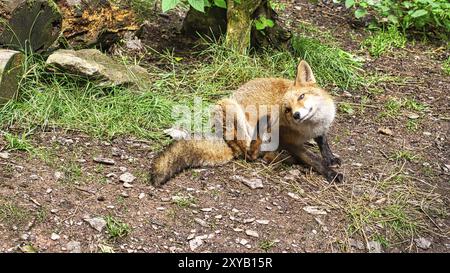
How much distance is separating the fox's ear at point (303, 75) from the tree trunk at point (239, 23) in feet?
4.69

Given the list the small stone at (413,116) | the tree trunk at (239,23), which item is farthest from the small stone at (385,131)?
the tree trunk at (239,23)

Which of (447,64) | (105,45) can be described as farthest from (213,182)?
(447,64)

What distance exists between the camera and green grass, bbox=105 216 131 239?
12.3 ft

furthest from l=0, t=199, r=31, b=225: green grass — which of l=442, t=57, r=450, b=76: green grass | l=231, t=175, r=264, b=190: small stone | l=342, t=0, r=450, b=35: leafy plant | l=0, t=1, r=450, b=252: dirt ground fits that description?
l=442, t=57, r=450, b=76: green grass

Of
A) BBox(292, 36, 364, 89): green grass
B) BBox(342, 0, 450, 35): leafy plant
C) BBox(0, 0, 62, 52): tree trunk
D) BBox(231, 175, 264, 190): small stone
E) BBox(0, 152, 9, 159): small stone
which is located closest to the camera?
BBox(0, 152, 9, 159): small stone

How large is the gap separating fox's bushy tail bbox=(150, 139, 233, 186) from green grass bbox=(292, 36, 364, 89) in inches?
74.2

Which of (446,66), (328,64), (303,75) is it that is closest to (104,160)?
(303,75)

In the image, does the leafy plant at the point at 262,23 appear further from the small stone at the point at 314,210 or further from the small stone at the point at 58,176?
the small stone at the point at 58,176

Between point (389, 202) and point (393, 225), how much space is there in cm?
29

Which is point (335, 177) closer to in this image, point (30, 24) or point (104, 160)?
point (104, 160)

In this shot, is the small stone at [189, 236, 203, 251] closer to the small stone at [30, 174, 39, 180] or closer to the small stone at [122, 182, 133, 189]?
the small stone at [122, 182, 133, 189]

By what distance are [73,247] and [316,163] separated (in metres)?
2.08

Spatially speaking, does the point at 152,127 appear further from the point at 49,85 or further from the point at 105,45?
the point at 105,45

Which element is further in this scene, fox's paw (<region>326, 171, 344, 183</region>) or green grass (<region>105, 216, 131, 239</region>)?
fox's paw (<region>326, 171, 344, 183</region>)
